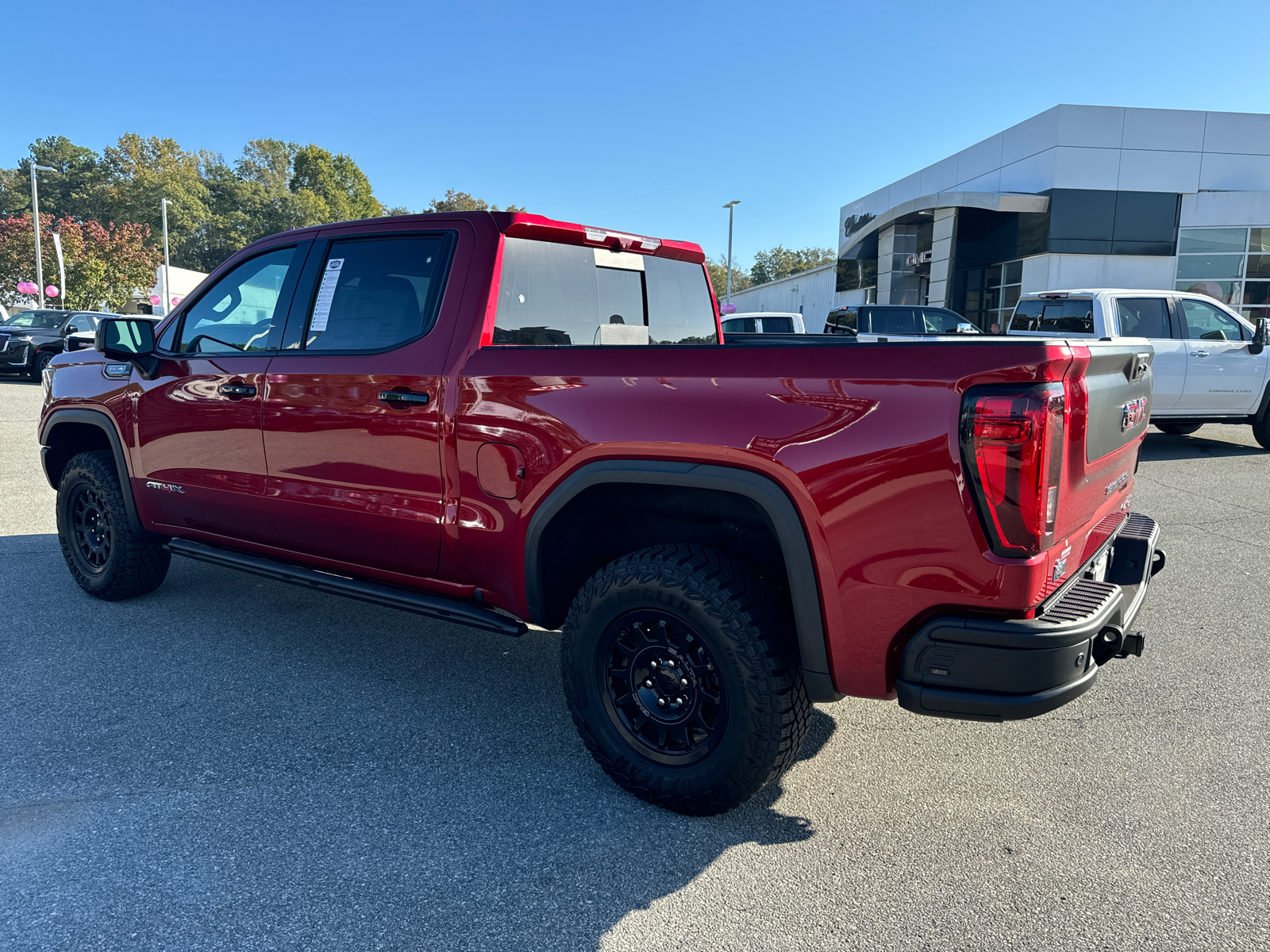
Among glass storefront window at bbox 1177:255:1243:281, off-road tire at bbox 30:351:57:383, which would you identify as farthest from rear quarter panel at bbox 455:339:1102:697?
glass storefront window at bbox 1177:255:1243:281

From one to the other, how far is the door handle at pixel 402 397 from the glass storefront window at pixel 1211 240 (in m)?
25.6

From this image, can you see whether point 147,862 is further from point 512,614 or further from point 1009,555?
point 1009,555

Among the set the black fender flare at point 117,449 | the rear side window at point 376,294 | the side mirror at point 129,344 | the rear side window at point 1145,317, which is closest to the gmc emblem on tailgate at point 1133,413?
the rear side window at point 376,294

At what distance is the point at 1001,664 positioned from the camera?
2135 millimetres

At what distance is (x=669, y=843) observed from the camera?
103 inches

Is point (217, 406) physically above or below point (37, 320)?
below

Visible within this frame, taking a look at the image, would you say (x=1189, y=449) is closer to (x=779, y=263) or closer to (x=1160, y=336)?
(x=1160, y=336)

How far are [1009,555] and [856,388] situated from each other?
0.57 meters

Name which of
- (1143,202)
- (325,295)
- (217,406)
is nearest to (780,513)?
(325,295)

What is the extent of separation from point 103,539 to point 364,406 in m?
2.45

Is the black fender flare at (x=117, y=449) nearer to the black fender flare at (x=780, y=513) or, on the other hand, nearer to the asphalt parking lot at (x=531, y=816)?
the asphalt parking lot at (x=531, y=816)

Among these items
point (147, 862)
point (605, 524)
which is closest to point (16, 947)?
point (147, 862)

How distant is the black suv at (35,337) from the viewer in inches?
745

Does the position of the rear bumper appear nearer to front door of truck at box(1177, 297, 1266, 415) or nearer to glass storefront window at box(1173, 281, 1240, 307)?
front door of truck at box(1177, 297, 1266, 415)
